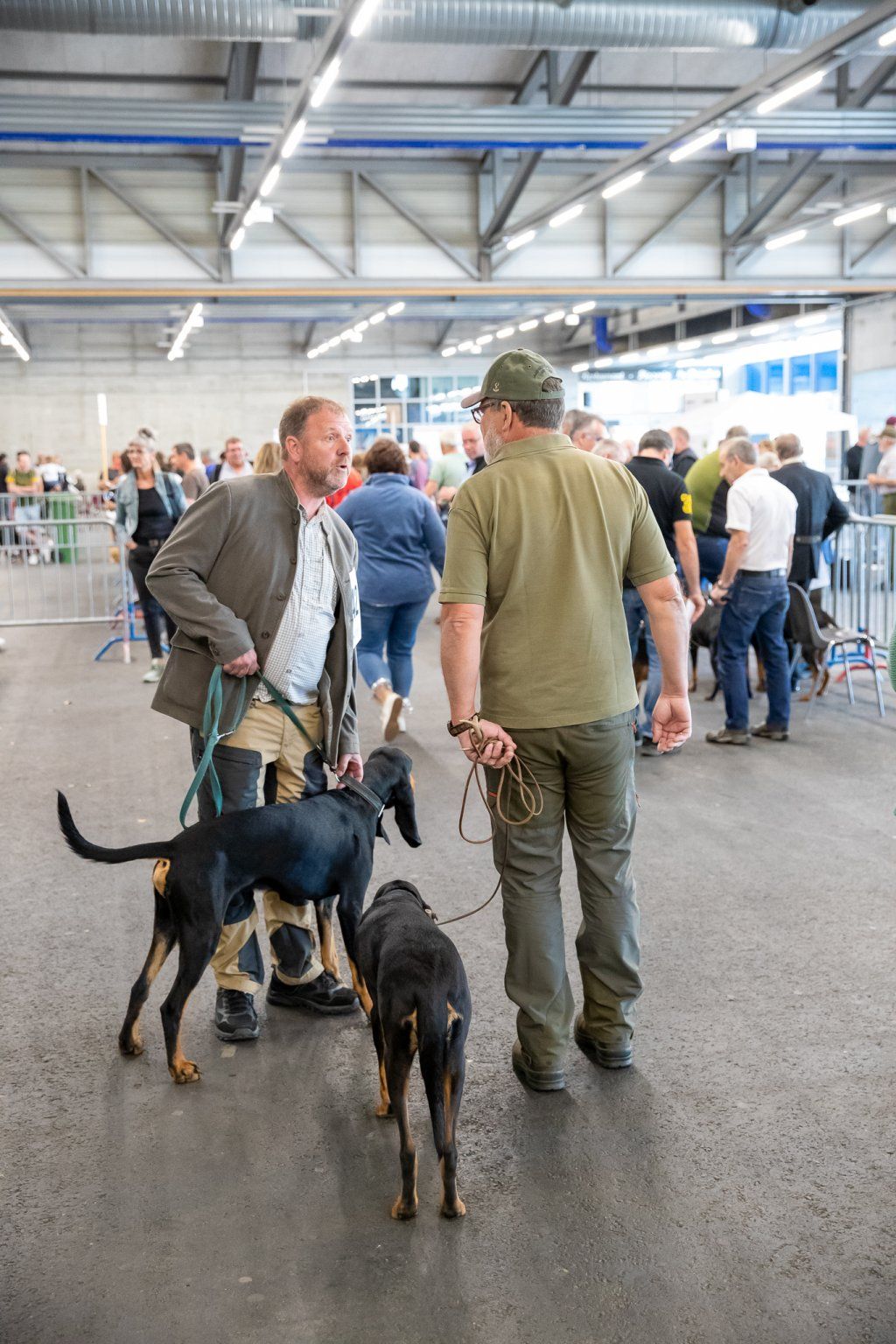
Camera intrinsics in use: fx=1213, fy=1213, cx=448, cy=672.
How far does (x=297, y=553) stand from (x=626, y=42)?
24.1 feet

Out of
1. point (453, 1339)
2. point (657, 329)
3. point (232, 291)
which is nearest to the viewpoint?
point (453, 1339)

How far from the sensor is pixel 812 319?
73.3 ft

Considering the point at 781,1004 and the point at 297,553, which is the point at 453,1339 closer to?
the point at 781,1004

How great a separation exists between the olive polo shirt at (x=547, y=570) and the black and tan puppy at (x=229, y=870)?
581mm

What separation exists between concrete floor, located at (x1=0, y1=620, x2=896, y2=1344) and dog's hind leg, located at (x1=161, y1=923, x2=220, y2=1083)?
71 millimetres

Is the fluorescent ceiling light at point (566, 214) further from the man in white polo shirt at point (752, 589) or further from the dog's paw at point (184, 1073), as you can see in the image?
the dog's paw at point (184, 1073)

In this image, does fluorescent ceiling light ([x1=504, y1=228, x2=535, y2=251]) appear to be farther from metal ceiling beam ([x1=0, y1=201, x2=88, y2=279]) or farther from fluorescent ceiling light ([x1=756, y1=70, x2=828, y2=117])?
fluorescent ceiling light ([x1=756, y1=70, x2=828, y2=117])

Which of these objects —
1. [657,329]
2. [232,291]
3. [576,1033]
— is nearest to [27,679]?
[232,291]

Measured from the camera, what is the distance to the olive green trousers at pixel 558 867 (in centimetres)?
321

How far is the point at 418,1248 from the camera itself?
8.59ft

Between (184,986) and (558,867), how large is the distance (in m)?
1.05

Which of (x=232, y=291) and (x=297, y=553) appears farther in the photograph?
(x=232, y=291)

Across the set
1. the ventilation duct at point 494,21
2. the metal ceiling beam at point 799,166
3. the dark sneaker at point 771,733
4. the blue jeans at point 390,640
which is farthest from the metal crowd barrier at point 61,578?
the metal ceiling beam at point 799,166

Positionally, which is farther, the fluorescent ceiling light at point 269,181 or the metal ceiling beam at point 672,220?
the metal ceiling beam at point 672,220
